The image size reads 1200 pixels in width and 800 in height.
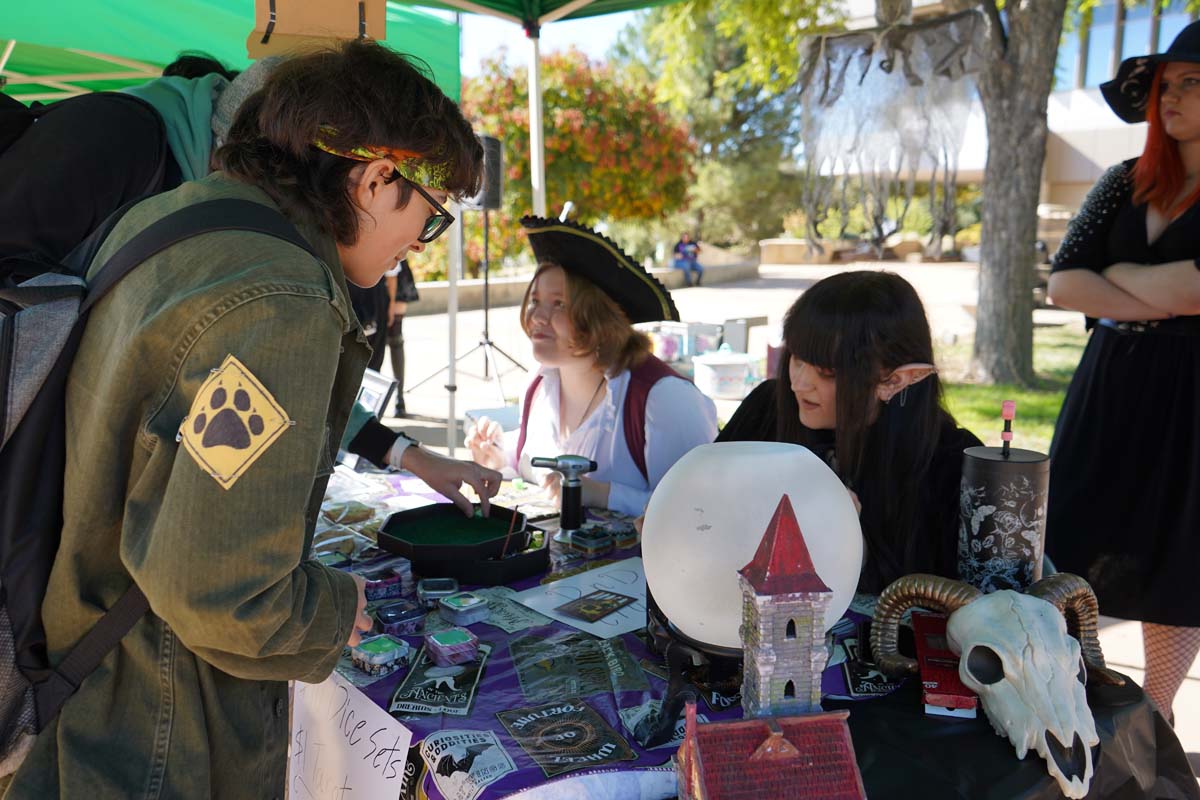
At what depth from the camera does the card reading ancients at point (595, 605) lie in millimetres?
1610

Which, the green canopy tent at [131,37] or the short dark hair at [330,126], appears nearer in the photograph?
the short dark hair at [330,126]

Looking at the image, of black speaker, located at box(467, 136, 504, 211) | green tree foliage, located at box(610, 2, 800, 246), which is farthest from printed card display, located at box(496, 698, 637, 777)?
green tree foliage, located at box(610, 2, 800, 246)

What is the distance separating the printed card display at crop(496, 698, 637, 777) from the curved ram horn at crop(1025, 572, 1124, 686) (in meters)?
0.66

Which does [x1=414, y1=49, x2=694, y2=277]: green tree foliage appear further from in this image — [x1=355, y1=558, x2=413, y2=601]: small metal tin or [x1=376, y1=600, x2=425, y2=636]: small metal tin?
[x1=376, y1=600, x2=425, y2=636]: small metal tin

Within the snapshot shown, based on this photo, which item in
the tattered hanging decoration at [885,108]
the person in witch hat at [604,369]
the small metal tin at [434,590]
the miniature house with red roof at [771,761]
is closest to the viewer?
the miniature house with red roof at [771,761]

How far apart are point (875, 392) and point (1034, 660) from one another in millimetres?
903

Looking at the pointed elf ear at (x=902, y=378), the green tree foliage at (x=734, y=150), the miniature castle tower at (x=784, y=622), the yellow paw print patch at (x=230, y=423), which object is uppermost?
the green tree foliage at (x=734, y=150)

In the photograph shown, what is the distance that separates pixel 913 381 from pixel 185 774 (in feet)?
5.13

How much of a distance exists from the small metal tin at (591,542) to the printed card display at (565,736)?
0.68 m

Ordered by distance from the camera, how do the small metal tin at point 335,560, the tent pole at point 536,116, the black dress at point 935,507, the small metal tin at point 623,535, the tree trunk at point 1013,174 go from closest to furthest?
the black dress at point 935,507
the small metal tin at point 335,560
the small metal tin at point 623,535
the tent pole at point 536,116
the tree trunk at point 1013,174

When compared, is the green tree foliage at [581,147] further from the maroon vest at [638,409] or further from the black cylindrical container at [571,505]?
the black cylindrical container at [571,505]

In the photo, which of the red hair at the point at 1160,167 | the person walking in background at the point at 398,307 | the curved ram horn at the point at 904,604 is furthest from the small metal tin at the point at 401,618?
the person walking in background at the point at 398,307

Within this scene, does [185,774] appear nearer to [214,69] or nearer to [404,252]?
[404,252]

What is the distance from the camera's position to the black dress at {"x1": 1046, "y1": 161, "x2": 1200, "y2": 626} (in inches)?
87.4
